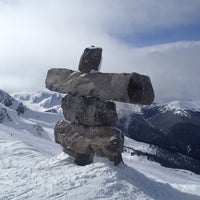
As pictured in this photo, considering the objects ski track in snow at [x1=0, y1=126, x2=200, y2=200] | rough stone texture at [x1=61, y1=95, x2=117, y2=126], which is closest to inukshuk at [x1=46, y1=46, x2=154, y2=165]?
rough stone texture at [x1=61, y1=95, x2=117, y2=126]

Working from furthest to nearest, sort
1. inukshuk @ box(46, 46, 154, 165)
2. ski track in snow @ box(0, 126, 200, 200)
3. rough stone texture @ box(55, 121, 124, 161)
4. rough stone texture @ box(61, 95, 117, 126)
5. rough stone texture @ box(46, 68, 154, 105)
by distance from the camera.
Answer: rough stone texture @ box(61, 95, 117, 126) < rough stone texture @ box(55, 121, 124, 161) < inukshuk @ box(46, 46, 154, 165) < rough stone texture @ box(46, 68, 154, 105) < ski track in snow @ box(0, 126, 200, 200)

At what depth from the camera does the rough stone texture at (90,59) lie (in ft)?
71.7

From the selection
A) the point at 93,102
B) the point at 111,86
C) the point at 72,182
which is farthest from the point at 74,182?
the point at 111,86

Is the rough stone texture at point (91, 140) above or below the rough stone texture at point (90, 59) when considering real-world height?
below

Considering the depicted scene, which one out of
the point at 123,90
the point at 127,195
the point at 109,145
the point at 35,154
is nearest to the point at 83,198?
the point at 127,195

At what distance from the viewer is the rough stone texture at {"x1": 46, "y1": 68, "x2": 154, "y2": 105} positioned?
1905cm

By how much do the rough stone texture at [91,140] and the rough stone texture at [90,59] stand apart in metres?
3.12

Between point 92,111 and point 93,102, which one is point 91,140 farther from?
point 93,102

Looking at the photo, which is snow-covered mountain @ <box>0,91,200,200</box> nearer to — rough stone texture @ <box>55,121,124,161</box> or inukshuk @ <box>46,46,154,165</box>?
rough stone texture @ <box>55,121,124,161</box>

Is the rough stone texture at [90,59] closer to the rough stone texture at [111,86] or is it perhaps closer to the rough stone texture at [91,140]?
the rough stone texture at [111,86]

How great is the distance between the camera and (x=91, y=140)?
2078cm

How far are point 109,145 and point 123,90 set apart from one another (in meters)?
2.98

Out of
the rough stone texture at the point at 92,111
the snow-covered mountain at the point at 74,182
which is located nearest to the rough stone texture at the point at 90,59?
the rough stone texture at the point at 92,111

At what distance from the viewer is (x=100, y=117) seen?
20.8 meters
